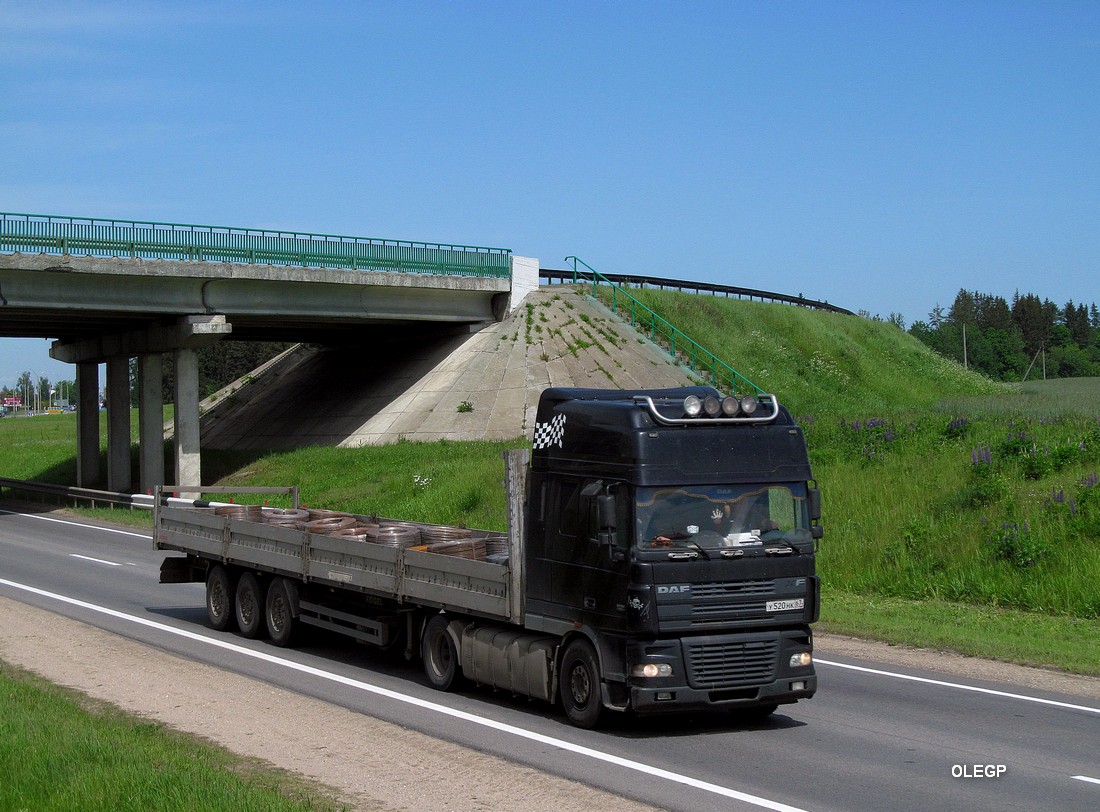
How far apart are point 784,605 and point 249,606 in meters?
8.05

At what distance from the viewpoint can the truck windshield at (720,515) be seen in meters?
10.1

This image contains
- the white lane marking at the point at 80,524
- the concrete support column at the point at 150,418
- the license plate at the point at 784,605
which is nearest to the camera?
the license plate at the point at 784,605

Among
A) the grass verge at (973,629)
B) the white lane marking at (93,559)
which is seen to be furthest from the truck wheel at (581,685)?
the white lane marking at (93,559)

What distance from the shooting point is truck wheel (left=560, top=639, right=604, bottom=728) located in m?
10.3

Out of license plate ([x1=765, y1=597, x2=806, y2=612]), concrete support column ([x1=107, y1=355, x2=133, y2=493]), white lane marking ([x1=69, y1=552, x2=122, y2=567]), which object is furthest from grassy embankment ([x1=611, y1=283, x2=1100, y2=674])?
concrete support column ([x1=107, y1=355, x2=133, y2=493])

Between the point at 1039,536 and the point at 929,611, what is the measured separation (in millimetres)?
2537

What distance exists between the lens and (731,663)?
10102 mm

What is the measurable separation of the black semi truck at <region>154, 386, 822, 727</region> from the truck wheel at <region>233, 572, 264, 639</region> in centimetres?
402

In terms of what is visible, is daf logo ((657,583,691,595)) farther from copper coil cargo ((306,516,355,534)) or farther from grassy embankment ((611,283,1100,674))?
copper coil cargo ((306,516,355,534))

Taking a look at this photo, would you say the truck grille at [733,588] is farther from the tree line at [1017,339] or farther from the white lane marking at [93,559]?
the tree line at [1017,339]

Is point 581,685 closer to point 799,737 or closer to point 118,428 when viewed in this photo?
point 799,737

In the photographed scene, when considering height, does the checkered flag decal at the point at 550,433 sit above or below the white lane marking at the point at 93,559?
above

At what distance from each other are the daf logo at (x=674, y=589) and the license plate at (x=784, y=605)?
2.54ft

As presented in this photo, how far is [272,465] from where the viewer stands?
40031mm
